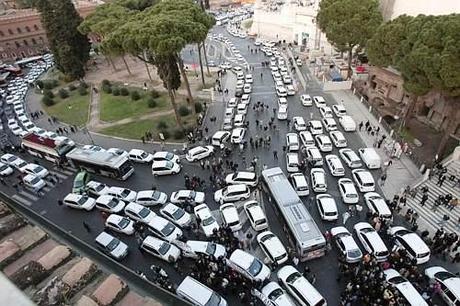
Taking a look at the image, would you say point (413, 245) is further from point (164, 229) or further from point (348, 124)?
point (164, 229)

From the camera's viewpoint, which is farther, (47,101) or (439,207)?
(47,101)

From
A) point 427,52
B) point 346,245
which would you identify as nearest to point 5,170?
point 346,245

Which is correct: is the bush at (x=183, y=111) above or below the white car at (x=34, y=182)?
above

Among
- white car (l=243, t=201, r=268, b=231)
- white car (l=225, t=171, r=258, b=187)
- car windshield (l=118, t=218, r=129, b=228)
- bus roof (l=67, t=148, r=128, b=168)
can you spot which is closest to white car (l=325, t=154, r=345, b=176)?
white car (l=225, t=171, r=258, b=187)

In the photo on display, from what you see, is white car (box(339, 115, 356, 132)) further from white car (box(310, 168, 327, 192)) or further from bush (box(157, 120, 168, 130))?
bush (box(157, 120, 168, 130))

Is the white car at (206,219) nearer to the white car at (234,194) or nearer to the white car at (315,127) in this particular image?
the white car at (234,194)

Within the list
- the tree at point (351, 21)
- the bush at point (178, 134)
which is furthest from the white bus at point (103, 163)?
the tree at point (351, 21)
